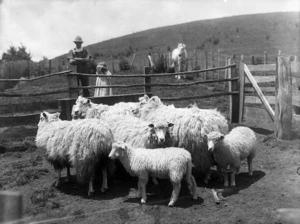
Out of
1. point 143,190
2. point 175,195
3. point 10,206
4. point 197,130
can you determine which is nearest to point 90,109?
point 197,130

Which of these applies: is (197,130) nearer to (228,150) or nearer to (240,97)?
(228,150)

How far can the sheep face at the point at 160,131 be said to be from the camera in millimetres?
6698

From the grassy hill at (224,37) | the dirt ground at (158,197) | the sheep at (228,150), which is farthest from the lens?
the grassy hill at (224,37)

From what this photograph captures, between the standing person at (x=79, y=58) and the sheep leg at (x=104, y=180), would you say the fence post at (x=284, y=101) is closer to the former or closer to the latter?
the sheep leg at (x=104, y=180)

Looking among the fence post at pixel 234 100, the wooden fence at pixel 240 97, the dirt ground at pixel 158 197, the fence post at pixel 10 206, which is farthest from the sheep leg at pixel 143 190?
the fence post at pixel 234 100

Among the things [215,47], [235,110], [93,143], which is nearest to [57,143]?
[93,143]

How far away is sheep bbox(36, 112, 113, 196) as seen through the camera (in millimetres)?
6586

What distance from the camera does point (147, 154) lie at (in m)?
6.30

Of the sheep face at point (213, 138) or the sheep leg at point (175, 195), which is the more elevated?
the sheep face at point (213, 138)

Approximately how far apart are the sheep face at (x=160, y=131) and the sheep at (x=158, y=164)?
369mm

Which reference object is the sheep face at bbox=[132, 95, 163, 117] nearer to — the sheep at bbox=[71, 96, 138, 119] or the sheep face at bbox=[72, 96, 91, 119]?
the sheep at bbox=[71, 96, 138, 119]

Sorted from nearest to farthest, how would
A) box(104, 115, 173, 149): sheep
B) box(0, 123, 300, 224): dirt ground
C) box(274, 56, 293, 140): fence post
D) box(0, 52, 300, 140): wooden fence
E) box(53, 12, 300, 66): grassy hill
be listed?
box(0, 123, 300, 224): dirt ground
box(104, 115, 173, 149): sheep
box(274, 56, 293, 140): fence post
box(0, 52, 300, 140): wooden fence
box(53, 12, 300, 66): grassy hill

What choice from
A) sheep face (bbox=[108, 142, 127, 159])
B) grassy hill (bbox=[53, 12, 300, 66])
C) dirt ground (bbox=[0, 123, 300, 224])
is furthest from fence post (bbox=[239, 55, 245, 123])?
grassy hill (bbox=[53, 12, 300, 66])

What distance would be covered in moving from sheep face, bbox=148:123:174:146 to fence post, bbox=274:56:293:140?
138 inches
